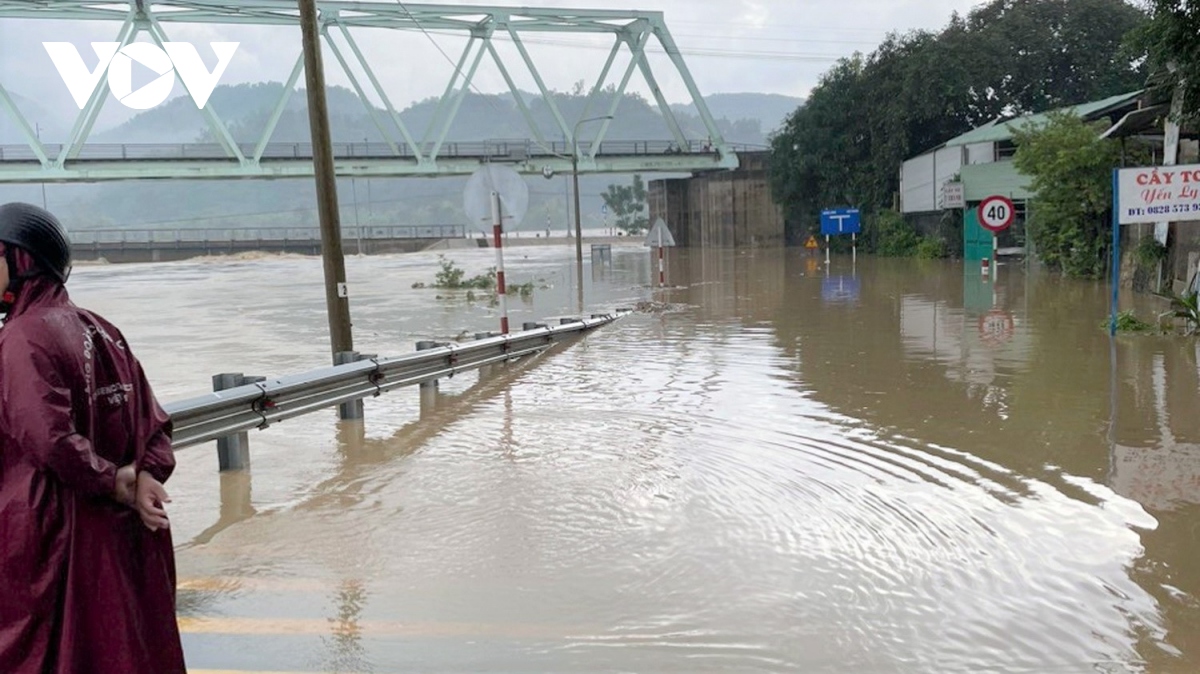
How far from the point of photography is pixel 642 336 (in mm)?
16234

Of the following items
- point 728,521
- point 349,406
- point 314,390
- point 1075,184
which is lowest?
point 728,521

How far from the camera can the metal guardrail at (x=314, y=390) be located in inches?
270

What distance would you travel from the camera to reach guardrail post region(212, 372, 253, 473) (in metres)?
7.61

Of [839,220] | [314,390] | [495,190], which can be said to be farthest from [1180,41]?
[839,220]

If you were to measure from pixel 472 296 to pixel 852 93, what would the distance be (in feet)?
117

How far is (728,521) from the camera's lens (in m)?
6.04

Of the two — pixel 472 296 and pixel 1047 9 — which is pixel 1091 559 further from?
pixel 1047 9

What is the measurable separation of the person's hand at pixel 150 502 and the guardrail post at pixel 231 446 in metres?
4.66

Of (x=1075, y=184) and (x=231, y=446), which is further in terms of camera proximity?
(x=1075, y=184)

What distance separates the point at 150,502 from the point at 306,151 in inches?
3076

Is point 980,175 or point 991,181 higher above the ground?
point 980,175

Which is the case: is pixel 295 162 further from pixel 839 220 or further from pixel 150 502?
pixel 150 502

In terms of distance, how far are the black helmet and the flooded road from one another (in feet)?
6.21

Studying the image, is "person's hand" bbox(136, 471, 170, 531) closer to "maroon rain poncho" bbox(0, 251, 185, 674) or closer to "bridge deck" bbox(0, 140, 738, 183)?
"maroon rain poncho" bbox(0, 251, 185, 674)
